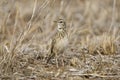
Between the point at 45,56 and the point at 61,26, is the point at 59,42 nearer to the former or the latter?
the point at 61,26

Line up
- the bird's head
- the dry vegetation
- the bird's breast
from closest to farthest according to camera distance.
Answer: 1. the dry vegetation
2. the bird's breast
3. the bird's head

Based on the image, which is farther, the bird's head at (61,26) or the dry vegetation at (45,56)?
the bird's head at (61,26)

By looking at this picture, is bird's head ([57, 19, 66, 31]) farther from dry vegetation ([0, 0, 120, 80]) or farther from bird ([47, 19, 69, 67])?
dry vegetation ([0, 0, 120, 80])

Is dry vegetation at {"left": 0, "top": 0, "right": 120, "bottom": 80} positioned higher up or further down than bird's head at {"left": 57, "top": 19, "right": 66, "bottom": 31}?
further down

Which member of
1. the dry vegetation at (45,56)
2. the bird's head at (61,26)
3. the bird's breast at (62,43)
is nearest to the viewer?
the dry vegetation at (45,56)

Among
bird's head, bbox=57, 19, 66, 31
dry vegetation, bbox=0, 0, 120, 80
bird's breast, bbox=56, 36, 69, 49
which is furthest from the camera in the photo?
bird's head, bbox=57, 19, 66, 31

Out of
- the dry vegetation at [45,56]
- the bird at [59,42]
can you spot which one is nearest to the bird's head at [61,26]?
the bird at [59,42]

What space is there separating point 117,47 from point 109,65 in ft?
3.59

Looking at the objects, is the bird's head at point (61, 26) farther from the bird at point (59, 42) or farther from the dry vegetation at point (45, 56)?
the dry vegetation at point (45, 56)

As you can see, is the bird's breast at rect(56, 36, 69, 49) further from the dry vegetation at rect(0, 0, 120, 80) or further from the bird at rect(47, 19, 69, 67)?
the dry vegetation at rect(0, 0, 120, 80)

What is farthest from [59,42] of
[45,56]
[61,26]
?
[45,56]

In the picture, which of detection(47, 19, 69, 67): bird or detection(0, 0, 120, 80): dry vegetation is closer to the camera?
detection(0, 0, 120, 80): dry vegetation

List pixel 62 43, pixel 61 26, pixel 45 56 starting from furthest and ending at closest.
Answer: pixel 45 56
pixel 61 26
pixel 62 43

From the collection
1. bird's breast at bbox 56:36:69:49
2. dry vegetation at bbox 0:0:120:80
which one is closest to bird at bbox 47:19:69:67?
bird's breast at bbox 56:36:69:49
